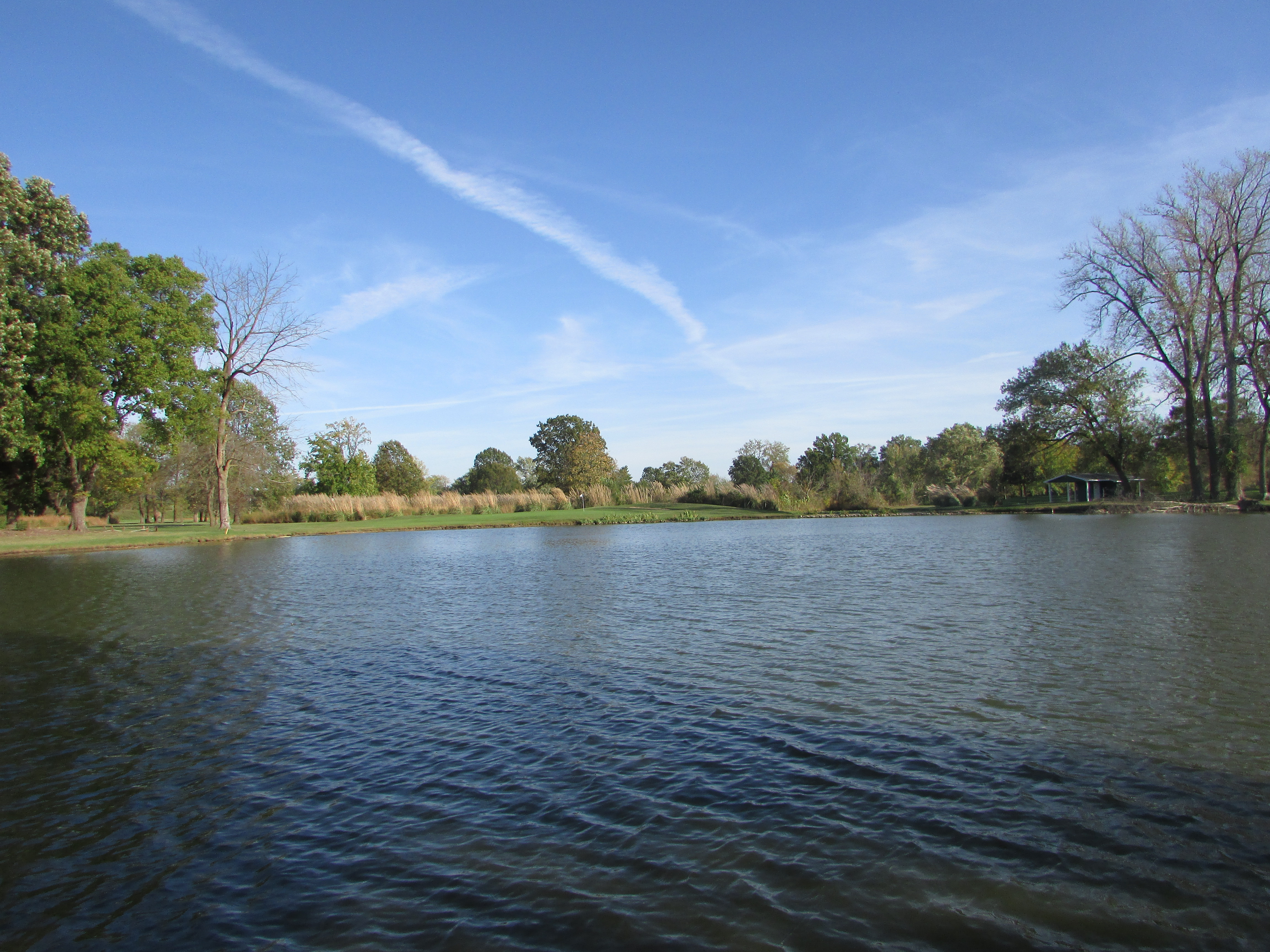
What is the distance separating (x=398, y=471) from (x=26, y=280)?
50292 millimetres

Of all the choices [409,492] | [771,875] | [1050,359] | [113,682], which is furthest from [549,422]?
[771,875]

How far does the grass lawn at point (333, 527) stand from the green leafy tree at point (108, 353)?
14.0 feet

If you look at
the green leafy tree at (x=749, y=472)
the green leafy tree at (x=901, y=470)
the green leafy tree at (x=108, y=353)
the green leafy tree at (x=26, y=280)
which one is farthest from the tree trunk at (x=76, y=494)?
the green leafy tree at (x=901, y=470)

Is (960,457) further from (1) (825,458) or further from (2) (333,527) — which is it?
(2) (333,527)

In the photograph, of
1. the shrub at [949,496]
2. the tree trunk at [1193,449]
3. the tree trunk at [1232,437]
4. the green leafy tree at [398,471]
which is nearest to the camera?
the tree trunk at [1232,437]

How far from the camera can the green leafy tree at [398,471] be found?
83500mm

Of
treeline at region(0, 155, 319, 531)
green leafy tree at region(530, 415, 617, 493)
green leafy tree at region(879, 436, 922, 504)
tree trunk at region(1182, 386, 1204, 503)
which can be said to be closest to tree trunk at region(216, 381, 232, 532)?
treeline at region(0, 155, 319, 531)

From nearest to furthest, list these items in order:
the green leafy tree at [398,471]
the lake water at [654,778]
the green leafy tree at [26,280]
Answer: the lake water at [654,778] < the green leafy tree at [26,280] < the green leafy tree at [398,471]

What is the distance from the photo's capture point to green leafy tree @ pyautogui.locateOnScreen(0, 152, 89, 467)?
103ft

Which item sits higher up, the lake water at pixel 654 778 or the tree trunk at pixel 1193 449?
the tree trunk at pixel 1193 449

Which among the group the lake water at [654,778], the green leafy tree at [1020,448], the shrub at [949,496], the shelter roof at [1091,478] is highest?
the green leafy tree at [1020,448]

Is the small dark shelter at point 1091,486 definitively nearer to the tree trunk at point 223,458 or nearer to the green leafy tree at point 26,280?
the tree trunk at point 223,458

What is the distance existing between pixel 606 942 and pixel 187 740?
5622mm

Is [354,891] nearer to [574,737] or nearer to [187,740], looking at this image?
[574,737]
